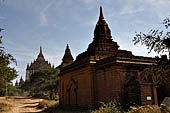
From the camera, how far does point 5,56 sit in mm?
11594

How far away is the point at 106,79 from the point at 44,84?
109ft

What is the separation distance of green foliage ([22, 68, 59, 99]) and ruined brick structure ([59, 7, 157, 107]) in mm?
19156

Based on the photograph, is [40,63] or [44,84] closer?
[44,84]

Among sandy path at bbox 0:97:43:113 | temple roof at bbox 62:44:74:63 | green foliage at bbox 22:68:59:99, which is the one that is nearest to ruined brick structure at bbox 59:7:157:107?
sandy path at bbox 0:97:43:113

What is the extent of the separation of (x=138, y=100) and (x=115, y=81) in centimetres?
220

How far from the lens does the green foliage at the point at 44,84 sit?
3897 cm

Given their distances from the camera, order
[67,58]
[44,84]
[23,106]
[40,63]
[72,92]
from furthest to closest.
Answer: [40,63]
[44,84]
[67,58]
[23,106]
[72,92]

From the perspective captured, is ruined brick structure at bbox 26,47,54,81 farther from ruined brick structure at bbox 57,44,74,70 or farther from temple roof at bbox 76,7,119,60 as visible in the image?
temple roof at bbox 76,7,119,60

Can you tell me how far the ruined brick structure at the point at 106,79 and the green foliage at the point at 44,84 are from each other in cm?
1916

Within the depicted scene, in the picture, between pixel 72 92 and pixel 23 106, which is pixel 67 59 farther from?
pixel 72 92

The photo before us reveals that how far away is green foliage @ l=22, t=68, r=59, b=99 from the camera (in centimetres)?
3897

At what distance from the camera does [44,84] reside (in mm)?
45969

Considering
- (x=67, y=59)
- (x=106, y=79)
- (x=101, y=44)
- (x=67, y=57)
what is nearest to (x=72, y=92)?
(x=106, y=79)

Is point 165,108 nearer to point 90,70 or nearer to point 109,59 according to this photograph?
point 109,59
